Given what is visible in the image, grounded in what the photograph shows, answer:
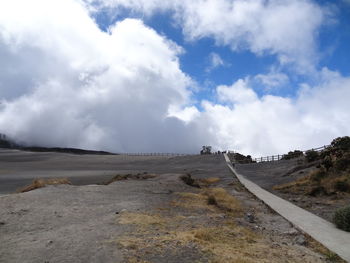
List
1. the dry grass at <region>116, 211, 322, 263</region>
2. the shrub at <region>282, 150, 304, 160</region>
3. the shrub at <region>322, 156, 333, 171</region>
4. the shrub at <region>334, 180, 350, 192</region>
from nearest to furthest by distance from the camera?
the dry grass at <region>116, 211, 322, 263</region> < the shrub at <region>334, 180, 350, 192</region> < the shrub at <region>322, 156, 333, 171</region> < the shrub at <region>282, 150, 304, 160</region>

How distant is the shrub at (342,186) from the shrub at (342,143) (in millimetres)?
15921

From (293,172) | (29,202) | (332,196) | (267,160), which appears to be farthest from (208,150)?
(29,202)

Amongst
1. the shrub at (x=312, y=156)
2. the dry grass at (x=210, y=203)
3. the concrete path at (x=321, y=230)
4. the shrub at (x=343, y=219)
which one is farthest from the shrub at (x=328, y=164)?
the shrub at (x=343, y=219)

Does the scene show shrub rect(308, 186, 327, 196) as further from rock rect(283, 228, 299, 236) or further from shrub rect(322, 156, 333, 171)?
rock rect(283, 228, 299, 236)

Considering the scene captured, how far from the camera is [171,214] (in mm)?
13609

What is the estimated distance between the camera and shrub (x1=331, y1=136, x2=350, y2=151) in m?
38.2

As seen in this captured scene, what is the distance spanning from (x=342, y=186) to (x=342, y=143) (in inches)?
747

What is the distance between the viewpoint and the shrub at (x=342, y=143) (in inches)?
1505

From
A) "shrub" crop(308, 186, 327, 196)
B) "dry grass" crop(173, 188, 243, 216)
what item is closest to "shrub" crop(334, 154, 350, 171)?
"shrub" crop(308, 186, 327, 196)

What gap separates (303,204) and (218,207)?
5.57 meters

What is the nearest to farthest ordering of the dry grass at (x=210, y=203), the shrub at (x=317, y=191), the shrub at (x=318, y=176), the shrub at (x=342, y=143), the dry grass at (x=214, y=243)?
1. the dry grass at (x=214, y=243)
2. the dry grass at (x=210, y=203)
3. the shrub at (x=317, y=191)
4. the shrub at (x=318, y=176)
5. the shrub at (x=342, y=143)

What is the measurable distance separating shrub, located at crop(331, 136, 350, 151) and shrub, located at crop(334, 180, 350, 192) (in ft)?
52.2

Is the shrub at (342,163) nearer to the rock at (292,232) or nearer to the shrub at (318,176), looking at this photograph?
the shrub at (318,176)

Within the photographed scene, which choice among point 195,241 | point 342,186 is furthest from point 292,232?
point 342,186
